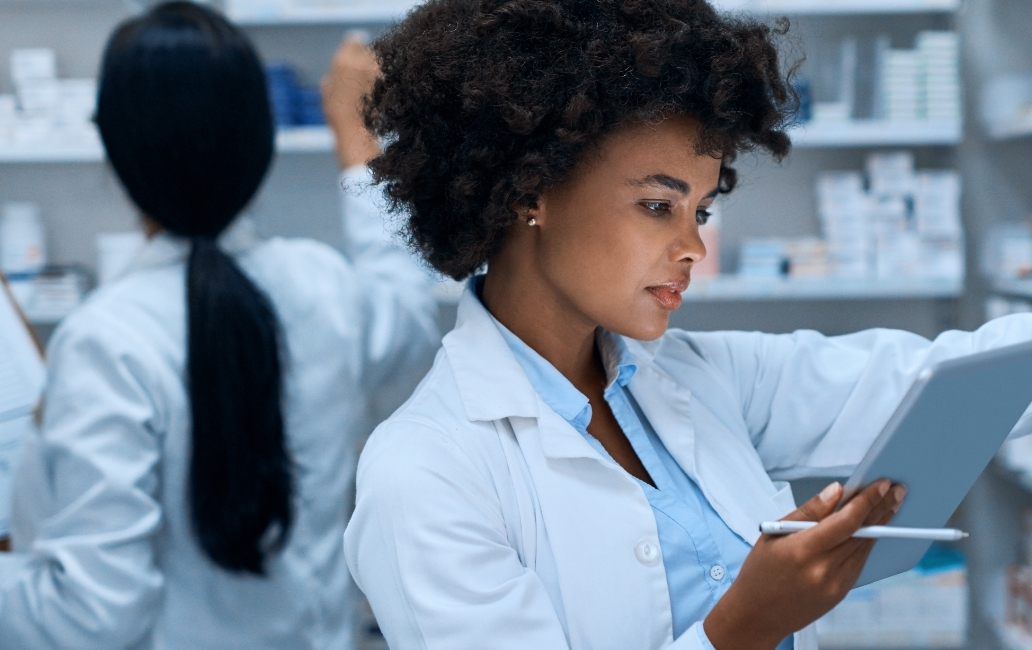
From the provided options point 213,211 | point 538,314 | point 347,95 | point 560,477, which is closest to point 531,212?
point 538,314

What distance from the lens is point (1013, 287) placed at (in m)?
2.05

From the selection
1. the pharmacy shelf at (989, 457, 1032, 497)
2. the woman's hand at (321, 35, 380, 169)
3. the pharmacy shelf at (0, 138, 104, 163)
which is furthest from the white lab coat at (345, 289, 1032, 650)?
the pharmacy shelf at (0, 138, 104, 163)

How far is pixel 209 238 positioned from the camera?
1.35 metres

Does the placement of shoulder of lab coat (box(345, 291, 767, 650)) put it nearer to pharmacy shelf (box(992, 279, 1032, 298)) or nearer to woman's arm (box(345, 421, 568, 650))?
woman's arm (box(345, 421, 568, 650))

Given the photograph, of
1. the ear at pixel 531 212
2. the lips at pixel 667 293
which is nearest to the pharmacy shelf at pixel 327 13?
the ear at pixel 531 212

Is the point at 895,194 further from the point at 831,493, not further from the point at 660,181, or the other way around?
the point at 831,493

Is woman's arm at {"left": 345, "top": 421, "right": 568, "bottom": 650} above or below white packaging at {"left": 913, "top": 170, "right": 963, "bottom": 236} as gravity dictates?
below

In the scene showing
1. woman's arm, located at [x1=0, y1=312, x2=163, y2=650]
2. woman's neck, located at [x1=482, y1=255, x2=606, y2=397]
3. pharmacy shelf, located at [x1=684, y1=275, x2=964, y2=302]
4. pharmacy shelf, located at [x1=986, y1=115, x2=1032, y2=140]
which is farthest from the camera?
pharmacy shelf, located at [x1=684, y1=275, x2=964, y2=302]

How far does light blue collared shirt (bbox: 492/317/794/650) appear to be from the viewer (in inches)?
35.8

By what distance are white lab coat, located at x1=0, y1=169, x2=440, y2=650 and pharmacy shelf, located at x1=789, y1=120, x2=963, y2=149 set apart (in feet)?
4.35

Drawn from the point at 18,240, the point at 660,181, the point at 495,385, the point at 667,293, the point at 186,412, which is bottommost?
the point at 18,240

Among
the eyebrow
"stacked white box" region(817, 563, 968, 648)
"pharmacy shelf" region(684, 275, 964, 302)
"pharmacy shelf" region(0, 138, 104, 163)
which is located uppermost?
the eyebrow

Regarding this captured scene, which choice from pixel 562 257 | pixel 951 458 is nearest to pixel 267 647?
pixel 562 257

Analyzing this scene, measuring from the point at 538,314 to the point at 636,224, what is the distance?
0.18 meters
